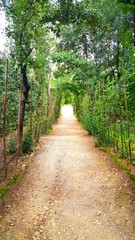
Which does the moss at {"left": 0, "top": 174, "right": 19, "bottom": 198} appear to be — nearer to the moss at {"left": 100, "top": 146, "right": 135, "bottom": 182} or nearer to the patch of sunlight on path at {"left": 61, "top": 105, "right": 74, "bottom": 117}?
the moss at {"left": 100, "top": 146, "right": 135, "bottom": 182}

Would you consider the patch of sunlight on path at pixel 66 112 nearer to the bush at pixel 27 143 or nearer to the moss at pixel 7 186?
the bush at pixel 27 143

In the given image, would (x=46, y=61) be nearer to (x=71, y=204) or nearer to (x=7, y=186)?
(x=7, y=186)

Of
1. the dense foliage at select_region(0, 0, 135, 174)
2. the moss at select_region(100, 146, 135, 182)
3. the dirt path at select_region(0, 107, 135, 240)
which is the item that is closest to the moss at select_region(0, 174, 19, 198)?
the dirt path at select_region(0, 107, 135, 240)

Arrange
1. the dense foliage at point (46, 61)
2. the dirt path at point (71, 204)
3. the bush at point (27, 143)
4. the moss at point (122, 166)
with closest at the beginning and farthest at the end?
the dirt path at point (71, 204), the dense foliage at point (46, 61), the moss at point (122, 166), the bush at point (27, 143)

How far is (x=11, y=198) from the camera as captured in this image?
5.21 metres

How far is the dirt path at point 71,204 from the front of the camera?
403cm

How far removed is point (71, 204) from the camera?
16.5ft

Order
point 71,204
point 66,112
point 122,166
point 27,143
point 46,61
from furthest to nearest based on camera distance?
point 66,112 < point 46,61 < point 27,143 < point 122,166 < point 71,204

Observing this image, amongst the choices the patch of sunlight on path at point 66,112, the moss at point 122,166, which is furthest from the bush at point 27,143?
the patch of sunlight on path at point 66,112

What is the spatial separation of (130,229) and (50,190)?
2169 millimetres

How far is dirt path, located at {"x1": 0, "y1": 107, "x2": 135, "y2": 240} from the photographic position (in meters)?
4.03

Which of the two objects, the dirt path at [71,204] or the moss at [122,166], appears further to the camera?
the moss at [122,166]

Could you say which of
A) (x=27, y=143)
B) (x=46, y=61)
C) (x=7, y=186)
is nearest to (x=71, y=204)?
(x=7, y=186)

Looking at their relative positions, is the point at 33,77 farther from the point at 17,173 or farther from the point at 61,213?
the point at 61,213
